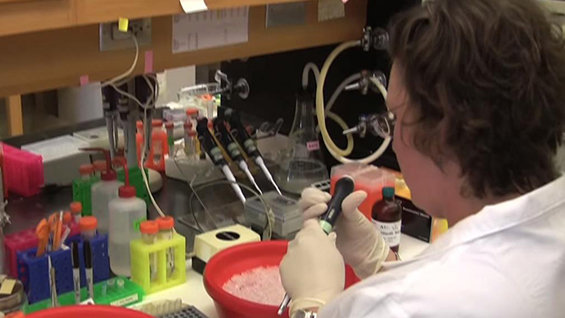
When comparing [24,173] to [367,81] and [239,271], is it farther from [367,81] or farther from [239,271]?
[367,81]

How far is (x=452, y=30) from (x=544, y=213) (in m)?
0.26

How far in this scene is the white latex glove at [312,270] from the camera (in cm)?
115

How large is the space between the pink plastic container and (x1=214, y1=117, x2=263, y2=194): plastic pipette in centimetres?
46

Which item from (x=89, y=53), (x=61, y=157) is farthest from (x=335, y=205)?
(x=61, y=157)

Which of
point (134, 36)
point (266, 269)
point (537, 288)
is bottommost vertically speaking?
point (266, 269)

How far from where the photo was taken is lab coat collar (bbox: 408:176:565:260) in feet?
→ 2.87

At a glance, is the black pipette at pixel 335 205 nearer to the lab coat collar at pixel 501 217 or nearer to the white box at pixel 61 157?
the lab coat collar at pixel 501 217

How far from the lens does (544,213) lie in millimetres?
895

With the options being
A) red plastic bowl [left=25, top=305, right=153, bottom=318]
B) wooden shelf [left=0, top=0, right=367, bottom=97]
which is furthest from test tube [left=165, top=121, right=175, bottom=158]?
red plastic bowl [left=25, top=305, right=153, bottom=318]

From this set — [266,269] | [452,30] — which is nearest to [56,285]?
[266,269]

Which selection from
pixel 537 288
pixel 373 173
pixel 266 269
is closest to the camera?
pixel 537 288

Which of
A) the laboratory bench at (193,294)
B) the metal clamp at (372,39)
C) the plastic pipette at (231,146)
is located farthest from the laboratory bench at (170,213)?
the metal clamp at (372,39)

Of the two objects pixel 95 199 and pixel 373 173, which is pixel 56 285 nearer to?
pixel 95 199

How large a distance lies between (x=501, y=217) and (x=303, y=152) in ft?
3.74
